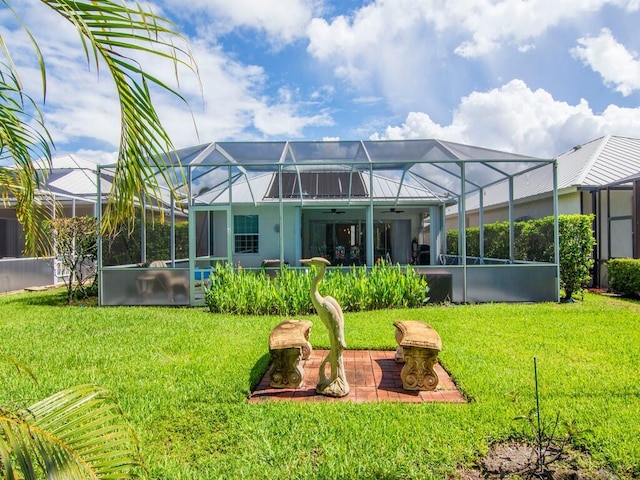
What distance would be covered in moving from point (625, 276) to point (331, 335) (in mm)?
10186

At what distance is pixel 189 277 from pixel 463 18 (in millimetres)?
8716

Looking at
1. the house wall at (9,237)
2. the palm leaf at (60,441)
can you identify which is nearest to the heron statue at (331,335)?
the palm leaf at (60,441)

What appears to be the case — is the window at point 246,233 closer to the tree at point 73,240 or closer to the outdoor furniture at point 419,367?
the tree at point 73,240

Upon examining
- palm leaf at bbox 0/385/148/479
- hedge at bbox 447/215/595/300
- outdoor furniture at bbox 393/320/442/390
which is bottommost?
outdoor furniture at bbox 393/320/442/390

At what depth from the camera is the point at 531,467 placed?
2688mm

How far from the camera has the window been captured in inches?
601

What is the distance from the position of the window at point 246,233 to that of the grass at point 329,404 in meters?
7.63


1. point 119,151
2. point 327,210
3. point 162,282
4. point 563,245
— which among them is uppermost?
point 327,210

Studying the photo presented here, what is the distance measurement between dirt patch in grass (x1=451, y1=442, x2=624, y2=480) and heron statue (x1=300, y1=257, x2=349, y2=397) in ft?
5.06

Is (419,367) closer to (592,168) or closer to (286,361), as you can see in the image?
(286,361)

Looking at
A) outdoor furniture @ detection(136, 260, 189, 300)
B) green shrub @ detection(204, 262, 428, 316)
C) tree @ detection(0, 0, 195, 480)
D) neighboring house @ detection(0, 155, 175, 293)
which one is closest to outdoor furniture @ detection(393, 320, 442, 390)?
tree @ detection(0, 0, 195, 480)

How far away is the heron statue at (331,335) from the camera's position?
13.0 feet

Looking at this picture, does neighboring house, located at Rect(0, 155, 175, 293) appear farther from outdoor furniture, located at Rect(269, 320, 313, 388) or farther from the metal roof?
the metal roof

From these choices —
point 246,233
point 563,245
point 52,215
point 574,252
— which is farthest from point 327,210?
point 52,215
